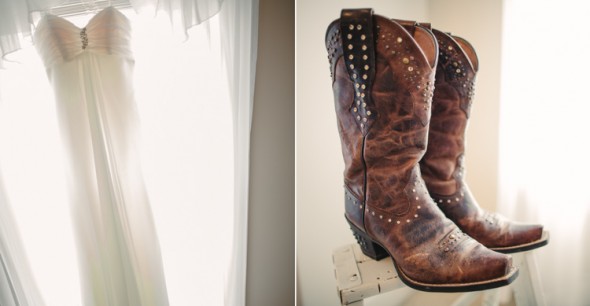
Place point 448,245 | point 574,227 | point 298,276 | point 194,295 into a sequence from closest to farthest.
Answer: point 448,245, point 298,276, point 574,227, point 194,295

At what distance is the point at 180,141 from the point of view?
0.97m

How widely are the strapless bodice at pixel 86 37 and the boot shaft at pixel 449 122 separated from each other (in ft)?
2.75

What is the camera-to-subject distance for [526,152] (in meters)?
0.84

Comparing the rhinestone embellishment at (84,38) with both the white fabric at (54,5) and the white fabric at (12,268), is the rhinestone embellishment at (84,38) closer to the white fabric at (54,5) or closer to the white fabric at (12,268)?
the white fabric at (54,5)

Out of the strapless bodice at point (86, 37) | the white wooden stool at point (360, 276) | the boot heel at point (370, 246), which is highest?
the strapless bodice at point (86, 37)

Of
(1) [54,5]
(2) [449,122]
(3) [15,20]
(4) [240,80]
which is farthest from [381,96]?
(3) [15,20]

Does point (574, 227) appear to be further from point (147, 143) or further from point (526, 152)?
point (147, 143)

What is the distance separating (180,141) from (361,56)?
77 centimetres

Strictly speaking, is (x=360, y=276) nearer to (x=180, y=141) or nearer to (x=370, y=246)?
(x=370, y=246)

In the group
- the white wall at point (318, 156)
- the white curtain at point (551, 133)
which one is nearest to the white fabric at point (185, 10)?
the white wall at point (318, 156)

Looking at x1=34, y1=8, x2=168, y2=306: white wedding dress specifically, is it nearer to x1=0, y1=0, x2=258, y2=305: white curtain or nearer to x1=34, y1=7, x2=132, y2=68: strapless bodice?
x1=34, y1=7, x2=132, y2=68: strapless bodice

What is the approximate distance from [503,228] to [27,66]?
5.02 ft

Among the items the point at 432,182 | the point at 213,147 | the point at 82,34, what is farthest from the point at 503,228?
the point at 82,34

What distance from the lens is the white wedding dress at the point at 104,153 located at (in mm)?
823
